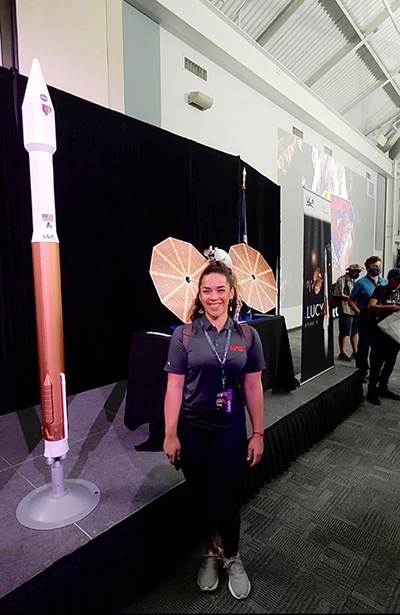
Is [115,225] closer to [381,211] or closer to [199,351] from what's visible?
[199,351]

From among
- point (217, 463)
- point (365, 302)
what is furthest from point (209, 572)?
point (365, 302)

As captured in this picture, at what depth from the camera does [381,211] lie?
11695 millimetres

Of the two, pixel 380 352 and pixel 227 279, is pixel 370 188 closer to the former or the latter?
pixel 380 352

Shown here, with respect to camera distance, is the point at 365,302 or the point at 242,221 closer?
the point at 242,221

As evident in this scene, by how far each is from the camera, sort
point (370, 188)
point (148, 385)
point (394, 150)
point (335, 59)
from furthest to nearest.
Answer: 1. point (394, 150)
2. point (370, 188)
3. point (335, 59)
4. point (148, 385)

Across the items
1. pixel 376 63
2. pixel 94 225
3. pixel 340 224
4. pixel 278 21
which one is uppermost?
pixel 376 63

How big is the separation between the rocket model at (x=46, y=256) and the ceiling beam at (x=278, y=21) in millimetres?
4959

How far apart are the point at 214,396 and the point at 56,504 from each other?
3.19ft

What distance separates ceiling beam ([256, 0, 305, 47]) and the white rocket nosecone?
16.3 feet

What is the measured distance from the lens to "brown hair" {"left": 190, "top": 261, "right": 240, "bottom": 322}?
1341 millimetres

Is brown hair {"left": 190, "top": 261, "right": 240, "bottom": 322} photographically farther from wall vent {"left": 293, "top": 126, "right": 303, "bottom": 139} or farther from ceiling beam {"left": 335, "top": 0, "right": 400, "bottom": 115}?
wall vent {"left": 293, "top": 126, "right": 303, "bottom": 139}

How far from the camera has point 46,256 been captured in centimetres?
150

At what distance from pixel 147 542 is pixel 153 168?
10.5ft

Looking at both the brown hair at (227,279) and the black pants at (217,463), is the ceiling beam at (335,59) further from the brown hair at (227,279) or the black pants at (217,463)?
the black pants at (217,463)
